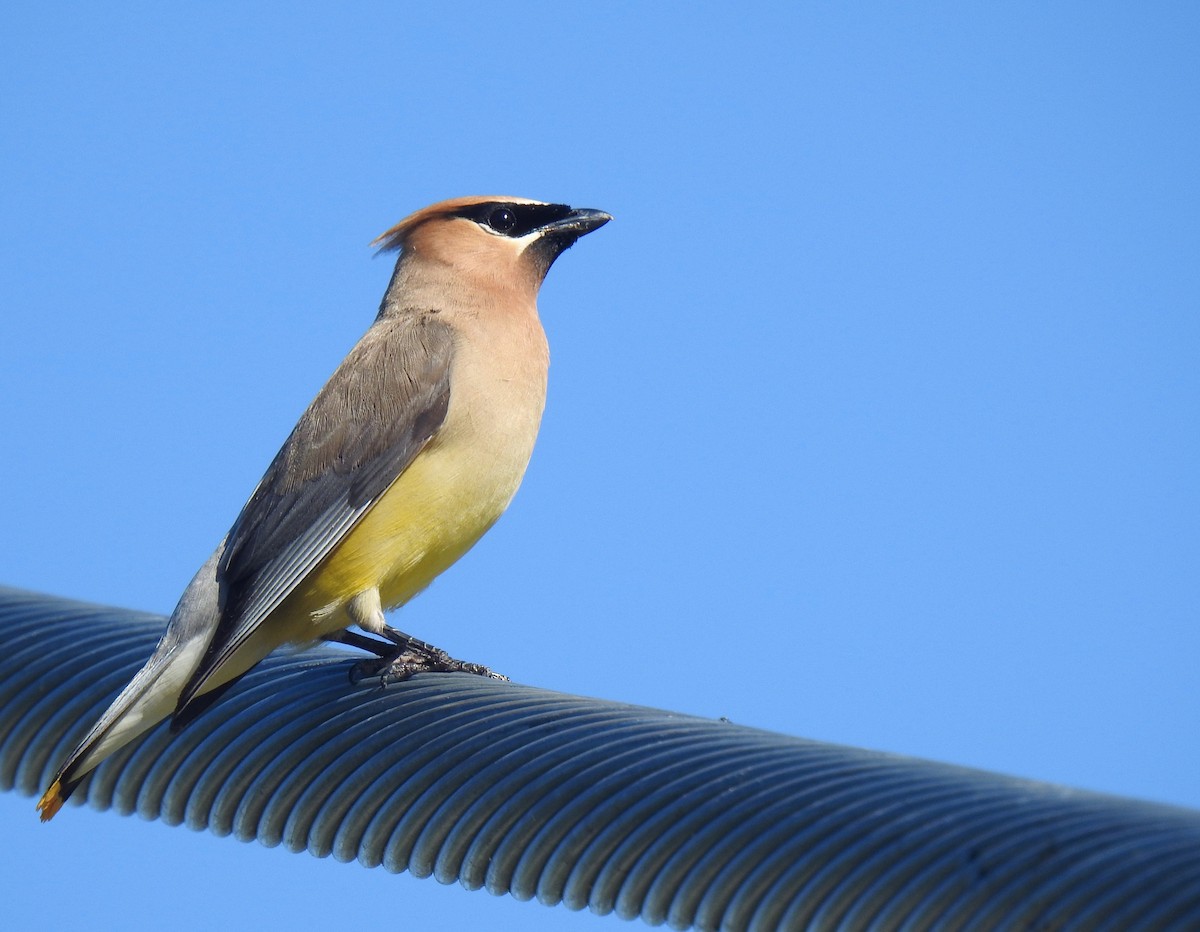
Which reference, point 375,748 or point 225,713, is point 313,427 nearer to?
point 225,713

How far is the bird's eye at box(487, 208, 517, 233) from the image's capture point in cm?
533

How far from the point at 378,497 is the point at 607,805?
188cm

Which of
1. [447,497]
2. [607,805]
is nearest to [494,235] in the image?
[447,497]

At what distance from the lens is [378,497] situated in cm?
440

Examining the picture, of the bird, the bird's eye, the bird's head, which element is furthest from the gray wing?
the bird's eye

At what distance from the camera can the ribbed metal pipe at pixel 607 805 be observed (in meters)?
2.22

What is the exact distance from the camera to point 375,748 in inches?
123

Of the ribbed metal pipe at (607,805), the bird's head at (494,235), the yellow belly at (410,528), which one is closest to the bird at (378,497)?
the yellow belly at (410,528)

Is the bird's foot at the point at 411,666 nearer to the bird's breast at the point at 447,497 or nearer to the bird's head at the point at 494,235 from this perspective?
the bird's breast at the point at 447,497

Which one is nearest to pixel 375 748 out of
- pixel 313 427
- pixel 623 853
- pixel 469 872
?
pixel 469 872

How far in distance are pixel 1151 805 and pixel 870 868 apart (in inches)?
17.0

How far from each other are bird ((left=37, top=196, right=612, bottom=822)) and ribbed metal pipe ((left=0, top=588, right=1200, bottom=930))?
1.11 feet

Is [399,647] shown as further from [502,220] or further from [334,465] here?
[502,220]

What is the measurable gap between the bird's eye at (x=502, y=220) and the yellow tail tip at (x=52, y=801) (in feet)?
7.99
